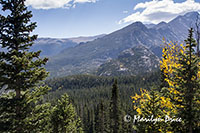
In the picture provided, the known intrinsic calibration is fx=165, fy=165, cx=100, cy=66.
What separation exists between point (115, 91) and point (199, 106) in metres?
33.9

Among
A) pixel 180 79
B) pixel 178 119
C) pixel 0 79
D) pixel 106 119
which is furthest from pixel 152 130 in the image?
pixel 106 119

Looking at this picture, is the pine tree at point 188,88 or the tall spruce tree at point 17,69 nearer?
the pine tree at point 188,88

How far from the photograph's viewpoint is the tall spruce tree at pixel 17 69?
42.1ft

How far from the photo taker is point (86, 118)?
8925 centimetres

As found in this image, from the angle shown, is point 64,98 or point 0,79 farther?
point 64,98

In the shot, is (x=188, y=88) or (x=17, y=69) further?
(x=17, y=69)

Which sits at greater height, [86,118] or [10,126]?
[10,126]

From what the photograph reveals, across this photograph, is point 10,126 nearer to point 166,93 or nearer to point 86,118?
point 166,93

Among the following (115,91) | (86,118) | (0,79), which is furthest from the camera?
(86,118)

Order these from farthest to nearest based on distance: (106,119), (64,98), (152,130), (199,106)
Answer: (106,119) → (64,98) → (152,130) → (199,106)

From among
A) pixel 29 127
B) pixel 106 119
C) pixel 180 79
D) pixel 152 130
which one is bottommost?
pixel 106 119

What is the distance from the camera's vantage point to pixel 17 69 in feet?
43.3

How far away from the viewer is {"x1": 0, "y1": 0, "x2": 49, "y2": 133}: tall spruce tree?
12.8m

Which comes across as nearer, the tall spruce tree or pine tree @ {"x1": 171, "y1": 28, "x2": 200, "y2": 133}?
pine tree @ {"x1": 171, "y1": 28, "x2": 200, "y2": 133}
